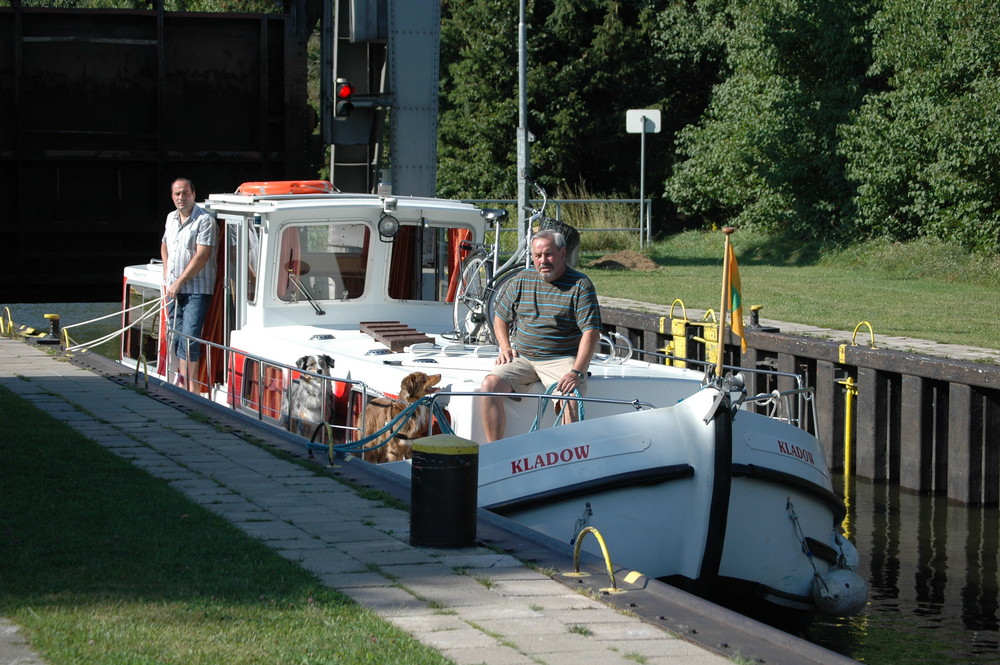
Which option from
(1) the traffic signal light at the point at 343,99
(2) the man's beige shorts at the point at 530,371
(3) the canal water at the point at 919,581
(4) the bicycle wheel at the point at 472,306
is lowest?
(3) the canal water at the point at 919,581

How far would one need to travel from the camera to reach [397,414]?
8461mm

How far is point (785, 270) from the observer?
27.9 meters

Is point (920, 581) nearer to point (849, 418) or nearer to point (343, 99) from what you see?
point (849, 418)

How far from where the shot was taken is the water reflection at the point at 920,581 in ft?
27.5

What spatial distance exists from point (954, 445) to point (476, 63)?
31.0 metres

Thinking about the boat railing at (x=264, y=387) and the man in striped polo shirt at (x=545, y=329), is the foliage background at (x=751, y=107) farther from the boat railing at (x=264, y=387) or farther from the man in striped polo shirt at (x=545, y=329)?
the man in striped polo shirt at (x=545, y=329)

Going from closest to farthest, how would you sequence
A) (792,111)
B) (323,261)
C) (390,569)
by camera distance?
(390,569), (323,261), (792,111)

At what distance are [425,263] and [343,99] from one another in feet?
9.74

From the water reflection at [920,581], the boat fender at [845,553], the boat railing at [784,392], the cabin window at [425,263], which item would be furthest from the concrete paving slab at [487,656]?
the cabin window at [425,263]

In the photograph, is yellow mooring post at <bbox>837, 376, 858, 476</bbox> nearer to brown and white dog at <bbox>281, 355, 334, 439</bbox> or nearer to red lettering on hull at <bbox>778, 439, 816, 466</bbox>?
red lettering on hull at <bbox>778, 439, 816, 466</bbox>

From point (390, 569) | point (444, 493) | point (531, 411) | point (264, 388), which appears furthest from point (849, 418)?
A: point (390, 569)

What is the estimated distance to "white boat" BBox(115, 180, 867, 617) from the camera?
24.4 feet

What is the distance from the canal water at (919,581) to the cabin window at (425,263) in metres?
4.07

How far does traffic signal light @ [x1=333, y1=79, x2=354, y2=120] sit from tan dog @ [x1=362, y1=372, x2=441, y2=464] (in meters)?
5.14
